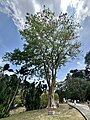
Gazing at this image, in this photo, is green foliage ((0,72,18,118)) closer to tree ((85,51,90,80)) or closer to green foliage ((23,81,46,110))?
green foliage ((23,81,46,110))

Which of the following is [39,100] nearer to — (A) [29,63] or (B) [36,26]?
(A) [29,63]

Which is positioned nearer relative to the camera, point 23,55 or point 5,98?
point 5,98

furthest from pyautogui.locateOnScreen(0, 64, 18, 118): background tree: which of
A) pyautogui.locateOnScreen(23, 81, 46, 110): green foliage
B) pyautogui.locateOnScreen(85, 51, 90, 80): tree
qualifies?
pyautogui.locateOnScreen(85, 51, 90, 80): tree

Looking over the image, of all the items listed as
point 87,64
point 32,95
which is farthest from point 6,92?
point 87,64

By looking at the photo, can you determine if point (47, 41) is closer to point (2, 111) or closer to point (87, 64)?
point (2, 111)

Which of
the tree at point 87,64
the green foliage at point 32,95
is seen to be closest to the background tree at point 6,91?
the green foliage at point 32,95

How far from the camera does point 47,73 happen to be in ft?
96.4

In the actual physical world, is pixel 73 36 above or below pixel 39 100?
above

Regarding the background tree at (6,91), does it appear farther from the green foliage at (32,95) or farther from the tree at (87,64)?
the tree at (87,64)

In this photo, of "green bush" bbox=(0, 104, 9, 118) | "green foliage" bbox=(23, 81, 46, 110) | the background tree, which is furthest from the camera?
"green foliage" bbox=(23, 81, 46, 110)

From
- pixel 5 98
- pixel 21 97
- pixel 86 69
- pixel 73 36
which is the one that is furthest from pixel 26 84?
pixel 86 69

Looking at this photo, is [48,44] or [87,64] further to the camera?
[87,64]

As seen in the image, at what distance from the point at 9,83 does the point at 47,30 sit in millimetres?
8780

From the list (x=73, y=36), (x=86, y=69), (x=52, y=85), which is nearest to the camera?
(x=52, y=85)
